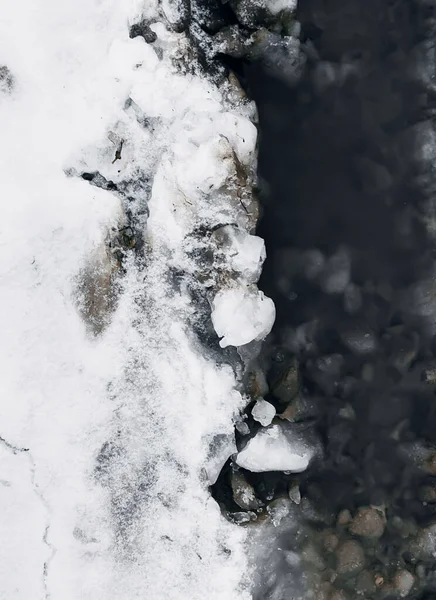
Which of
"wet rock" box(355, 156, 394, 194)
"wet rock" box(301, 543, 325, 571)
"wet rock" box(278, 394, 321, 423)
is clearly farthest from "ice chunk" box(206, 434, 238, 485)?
"wet rock" box(355, 156, 394, 194)

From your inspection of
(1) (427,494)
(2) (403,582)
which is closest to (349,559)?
(2) (403,582)

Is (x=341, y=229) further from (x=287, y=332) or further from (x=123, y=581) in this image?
(x=123, y=581)

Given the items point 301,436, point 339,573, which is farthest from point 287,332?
point 339,573

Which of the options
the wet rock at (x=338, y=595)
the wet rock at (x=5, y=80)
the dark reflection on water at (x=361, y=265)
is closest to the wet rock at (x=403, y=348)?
the dark reflection on water at (x=361, y=265)

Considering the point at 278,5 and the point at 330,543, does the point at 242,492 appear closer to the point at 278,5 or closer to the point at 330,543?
the point at 330,543

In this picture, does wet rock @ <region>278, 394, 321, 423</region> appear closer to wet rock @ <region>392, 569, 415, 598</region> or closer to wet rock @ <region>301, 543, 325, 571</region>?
wet rock @ <region>301, 543, 325, 571</region>
